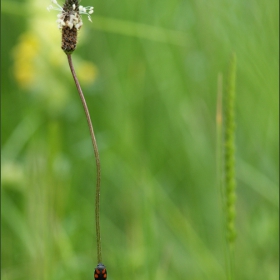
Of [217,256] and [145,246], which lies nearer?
[145,246]

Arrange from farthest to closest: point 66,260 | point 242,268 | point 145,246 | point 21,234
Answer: point 21,234 → point 242,268 → point 66,260 → point 145,246

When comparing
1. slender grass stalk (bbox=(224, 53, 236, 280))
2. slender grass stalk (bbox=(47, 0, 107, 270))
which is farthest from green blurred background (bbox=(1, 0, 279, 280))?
slender grass stalk (bbox=(47, 0, 107, 270))

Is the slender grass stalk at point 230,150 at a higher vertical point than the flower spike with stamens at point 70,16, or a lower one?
lower

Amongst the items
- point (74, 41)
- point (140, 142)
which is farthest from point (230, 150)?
point (140, 142)

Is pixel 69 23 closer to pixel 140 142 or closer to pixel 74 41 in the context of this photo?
pixel 74 41

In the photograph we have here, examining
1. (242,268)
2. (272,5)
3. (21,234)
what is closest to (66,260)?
(21,234)

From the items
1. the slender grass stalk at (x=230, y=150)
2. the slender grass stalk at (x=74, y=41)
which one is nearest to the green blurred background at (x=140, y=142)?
the slender grass stalk at (x=230, y=150)

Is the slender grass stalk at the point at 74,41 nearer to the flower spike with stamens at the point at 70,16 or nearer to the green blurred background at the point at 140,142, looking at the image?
the flower spike with stamens at the point at 70,16

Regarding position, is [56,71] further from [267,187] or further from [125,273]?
[125,273]
